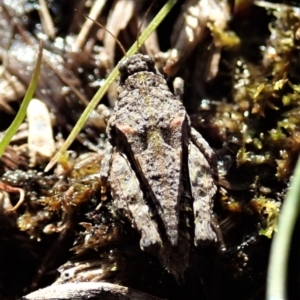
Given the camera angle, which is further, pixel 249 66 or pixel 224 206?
pixel 249 66

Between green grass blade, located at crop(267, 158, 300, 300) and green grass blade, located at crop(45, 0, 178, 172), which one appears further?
green grass blade, located at crop(45, 0, 178, 172)

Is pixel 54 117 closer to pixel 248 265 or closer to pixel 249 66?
pixel 249 66

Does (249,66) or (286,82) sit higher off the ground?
(249,66)

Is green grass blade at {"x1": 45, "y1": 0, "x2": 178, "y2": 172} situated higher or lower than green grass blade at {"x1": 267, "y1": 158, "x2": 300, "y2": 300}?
higher

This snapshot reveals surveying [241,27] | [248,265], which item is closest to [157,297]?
[248,265]

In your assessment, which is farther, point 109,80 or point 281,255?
point 109,80

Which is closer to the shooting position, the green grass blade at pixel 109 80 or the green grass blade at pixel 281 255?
the green grass blade at pixel 281 255

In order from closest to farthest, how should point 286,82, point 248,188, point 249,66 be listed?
point 248,188 < point 286,82 < point 249,66

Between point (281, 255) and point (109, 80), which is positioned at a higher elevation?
point (109, 80)

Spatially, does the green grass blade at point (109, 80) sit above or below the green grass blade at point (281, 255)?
above

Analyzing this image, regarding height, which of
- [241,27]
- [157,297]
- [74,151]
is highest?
[241,27]

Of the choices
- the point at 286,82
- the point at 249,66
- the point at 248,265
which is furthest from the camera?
the point at 249,66
